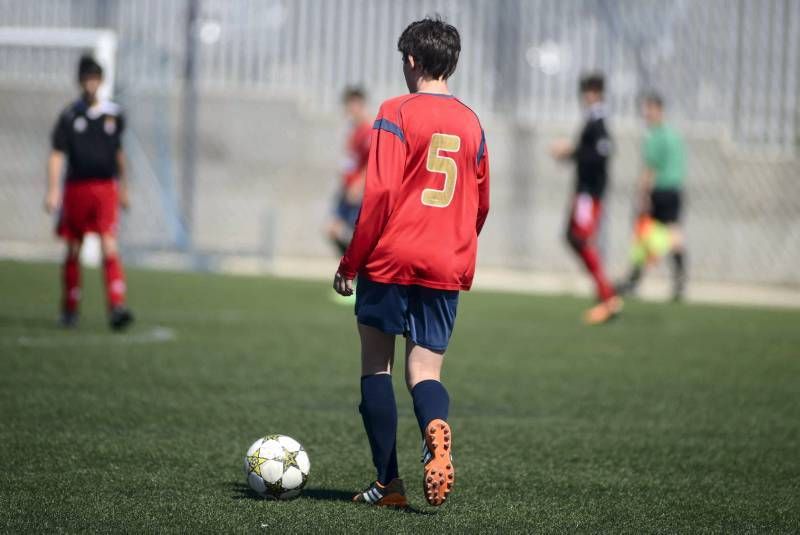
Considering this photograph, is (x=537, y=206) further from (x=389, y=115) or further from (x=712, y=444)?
(x=389, y=115)

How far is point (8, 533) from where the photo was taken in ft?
13.3

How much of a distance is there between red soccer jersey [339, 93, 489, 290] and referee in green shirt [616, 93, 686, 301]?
10.9m

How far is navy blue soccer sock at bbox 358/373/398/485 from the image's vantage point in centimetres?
464

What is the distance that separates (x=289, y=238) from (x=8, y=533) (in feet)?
50.6

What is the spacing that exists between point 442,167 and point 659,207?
11540 millimetres

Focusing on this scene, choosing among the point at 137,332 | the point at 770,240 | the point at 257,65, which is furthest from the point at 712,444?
the point at 257,65

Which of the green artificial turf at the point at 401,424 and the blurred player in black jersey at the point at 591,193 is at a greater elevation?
the blurred player in black jersey at the point at 591,193

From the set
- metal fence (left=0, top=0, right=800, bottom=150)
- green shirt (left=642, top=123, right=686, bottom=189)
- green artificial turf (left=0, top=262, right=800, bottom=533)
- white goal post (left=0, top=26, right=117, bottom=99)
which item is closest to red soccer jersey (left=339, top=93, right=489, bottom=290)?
green artificial turf (left=0, top=262, right=800, bottom=533)

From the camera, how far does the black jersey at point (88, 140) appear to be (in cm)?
985

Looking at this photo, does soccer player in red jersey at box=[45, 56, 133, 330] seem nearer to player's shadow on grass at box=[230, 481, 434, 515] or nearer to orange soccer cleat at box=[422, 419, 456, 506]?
player's shadow on grass at box=[230, 481, 434, 515]

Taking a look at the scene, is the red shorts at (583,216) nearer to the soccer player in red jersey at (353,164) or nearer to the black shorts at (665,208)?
the soccer player in red jersey at (353,164)

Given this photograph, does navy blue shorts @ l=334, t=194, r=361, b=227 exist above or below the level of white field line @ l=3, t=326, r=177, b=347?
above

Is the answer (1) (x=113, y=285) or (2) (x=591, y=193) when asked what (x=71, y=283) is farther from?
(2) (x=591, y=193)

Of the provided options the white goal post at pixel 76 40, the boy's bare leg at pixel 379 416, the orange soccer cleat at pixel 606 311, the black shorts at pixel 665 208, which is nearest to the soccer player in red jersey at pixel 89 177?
the orange soccer cleat at pixel 606 311
